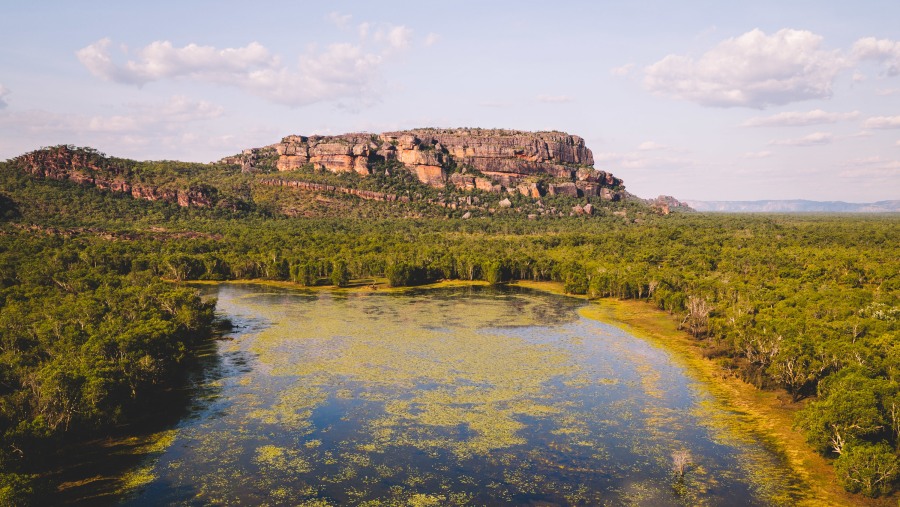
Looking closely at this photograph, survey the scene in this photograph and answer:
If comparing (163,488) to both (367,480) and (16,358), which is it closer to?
(367,480)

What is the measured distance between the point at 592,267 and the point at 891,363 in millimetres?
78340

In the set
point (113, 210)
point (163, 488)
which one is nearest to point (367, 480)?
point (163, 488)

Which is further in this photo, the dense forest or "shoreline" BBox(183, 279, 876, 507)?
the dense forest

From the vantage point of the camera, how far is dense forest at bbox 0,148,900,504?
42.2 metres

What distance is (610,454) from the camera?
1721 inches

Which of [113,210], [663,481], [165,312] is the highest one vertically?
[113,210]

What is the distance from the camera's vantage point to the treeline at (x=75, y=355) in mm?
40438

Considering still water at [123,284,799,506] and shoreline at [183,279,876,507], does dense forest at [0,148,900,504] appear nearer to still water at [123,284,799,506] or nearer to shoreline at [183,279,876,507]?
shoreline at [183,279,876,507]

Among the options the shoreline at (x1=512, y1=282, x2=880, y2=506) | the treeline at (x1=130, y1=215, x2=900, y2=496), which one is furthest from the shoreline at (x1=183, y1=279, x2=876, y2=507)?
the treeline at (x1=130, y1=215, x2=900, y2=496)

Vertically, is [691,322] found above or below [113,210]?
below

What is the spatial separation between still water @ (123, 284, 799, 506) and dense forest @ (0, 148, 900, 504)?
615 cm

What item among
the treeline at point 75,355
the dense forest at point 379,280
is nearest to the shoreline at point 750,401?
the dense forest at point 379,280

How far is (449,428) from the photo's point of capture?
48156 millimetres

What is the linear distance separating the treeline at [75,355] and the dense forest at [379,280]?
20 centimetres
